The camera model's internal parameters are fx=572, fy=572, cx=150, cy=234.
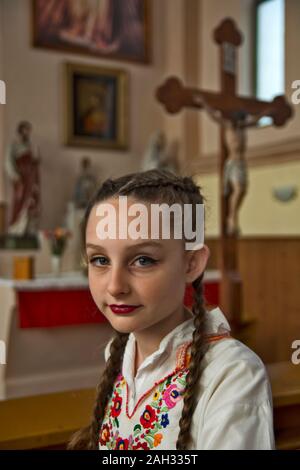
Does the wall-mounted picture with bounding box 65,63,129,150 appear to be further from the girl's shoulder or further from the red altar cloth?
the girl's shoulder

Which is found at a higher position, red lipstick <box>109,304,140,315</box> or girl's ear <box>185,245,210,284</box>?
girl's ear <box>185,245,210,284</box>

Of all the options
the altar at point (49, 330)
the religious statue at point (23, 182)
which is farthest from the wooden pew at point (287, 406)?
the religious statue at point (23, 182)

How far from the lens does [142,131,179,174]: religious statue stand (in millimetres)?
4438

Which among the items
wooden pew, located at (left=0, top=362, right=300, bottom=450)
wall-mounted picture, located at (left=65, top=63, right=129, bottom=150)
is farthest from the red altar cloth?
wall-mounted picture, located at (left=65, top=63, right=129, bottom=150)

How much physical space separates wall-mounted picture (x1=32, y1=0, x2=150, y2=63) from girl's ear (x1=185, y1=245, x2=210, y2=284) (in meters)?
4.30

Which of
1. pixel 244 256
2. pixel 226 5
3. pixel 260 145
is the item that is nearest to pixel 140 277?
pixel 244 256

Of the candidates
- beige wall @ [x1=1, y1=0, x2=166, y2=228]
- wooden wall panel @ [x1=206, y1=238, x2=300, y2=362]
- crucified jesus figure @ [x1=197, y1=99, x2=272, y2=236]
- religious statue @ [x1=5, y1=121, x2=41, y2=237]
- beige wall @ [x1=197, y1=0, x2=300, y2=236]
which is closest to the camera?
wooden wall panel @ [x1=206, y1=238, x2=300, y2=362]

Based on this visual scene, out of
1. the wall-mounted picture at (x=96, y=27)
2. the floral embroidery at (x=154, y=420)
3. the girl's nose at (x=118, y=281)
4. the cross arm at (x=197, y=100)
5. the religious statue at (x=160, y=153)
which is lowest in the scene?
the floral embroidery at (x=154, y=420)

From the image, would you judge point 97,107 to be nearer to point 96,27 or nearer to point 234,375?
point 96,27

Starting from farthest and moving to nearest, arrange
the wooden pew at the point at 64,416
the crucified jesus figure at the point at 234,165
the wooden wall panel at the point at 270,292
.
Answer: the crucified jesus figure at the point at 234,165 < the wooden wall panel at the point at 270,292 < the wooden pew at the point at 64,416

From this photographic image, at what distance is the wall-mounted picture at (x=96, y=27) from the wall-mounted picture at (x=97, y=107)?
19cm

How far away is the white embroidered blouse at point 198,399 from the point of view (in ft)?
1.70

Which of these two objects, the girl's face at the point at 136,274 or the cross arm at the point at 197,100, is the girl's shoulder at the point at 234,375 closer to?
the girl's face at the point at 136,274
